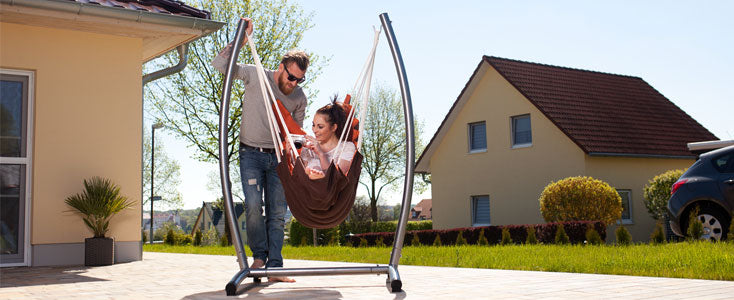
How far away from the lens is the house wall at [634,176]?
21016 millimetres

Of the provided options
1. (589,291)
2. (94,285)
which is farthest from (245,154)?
(589,291)

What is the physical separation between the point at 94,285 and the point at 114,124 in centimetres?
371

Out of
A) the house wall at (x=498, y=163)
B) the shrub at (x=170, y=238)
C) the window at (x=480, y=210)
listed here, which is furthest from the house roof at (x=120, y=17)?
the window at (x=480, y=210)

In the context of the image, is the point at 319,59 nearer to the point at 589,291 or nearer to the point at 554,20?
the point at 554,20

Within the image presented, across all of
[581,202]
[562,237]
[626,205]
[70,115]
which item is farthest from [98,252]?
[626,205]

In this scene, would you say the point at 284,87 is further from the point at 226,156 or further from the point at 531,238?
the point at 531,238

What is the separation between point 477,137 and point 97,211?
1720 centimetres

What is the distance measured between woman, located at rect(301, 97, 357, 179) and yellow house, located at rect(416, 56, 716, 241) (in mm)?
16109

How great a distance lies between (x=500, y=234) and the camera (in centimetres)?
1620

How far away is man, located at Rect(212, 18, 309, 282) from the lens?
18.7 feet

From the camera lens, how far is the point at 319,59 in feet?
83.2

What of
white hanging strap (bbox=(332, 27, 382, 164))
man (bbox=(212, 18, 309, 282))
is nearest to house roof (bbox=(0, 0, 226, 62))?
man (bbox=(212, 18, 309, 282))

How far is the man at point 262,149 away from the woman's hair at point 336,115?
464 millimetres

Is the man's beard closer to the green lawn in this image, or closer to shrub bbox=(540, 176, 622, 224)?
the green lawn
